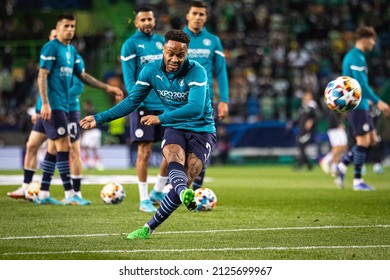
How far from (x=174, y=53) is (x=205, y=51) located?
13.2 ft

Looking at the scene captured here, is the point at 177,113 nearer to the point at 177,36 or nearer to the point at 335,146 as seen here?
the point at 177,36

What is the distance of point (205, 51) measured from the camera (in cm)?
1339

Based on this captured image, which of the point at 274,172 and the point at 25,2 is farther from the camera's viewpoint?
the point at 25,2

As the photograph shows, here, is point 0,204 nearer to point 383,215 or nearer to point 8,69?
point 383,215

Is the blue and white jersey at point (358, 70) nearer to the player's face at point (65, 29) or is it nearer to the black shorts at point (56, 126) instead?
the player's face at point (65, 29)

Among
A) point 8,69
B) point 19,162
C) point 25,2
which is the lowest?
point 19,162

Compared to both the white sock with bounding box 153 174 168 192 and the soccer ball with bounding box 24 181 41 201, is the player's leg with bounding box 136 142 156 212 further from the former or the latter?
the soccer ball with bounding box 24 181 41 201

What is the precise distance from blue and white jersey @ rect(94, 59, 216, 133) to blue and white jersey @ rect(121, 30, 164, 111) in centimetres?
249

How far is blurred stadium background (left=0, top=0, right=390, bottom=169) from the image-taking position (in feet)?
95.0

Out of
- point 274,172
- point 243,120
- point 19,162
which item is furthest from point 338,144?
point 19,162

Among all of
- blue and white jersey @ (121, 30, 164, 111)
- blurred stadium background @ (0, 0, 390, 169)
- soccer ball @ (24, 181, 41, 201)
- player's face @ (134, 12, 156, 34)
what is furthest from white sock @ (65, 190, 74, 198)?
blurred stadium background @ (0, 0, 390, 169)

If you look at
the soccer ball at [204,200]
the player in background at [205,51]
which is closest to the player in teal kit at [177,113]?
the soccer ball at [204,200]
